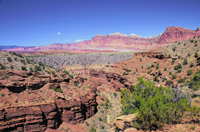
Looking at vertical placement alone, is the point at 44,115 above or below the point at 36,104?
below

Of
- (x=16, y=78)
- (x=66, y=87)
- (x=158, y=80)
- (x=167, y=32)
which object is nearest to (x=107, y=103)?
(x=66, y=87)

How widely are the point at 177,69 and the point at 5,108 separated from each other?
26201 mm

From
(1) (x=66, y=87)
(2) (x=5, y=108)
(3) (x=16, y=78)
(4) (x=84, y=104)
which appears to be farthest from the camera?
(1) (x=66, y=87)

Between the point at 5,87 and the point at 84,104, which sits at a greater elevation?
the point at 5,87

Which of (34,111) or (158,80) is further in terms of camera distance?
(158,80)

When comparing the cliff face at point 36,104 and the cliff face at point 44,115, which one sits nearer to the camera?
the cliff face at point 44,115

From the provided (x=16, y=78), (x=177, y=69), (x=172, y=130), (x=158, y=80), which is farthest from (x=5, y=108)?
(x=177, y=69)

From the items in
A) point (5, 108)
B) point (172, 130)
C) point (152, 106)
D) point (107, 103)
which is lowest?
point (107, 103)

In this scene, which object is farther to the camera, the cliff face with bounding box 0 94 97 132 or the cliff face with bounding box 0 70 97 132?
the cliff face with bounding box 0 70 97 132

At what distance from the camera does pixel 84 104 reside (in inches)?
720

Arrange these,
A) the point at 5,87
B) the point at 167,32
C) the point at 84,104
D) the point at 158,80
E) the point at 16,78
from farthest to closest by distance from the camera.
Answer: the point at 167,32 → the point at 158,80 → the point at 84,104 → the point at 16,78 → the point at 5,87

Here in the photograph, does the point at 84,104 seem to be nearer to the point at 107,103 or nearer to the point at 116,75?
the point at 107,103

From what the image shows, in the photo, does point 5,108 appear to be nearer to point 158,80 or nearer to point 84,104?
point 84,104

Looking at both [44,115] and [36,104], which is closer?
[36,104]
